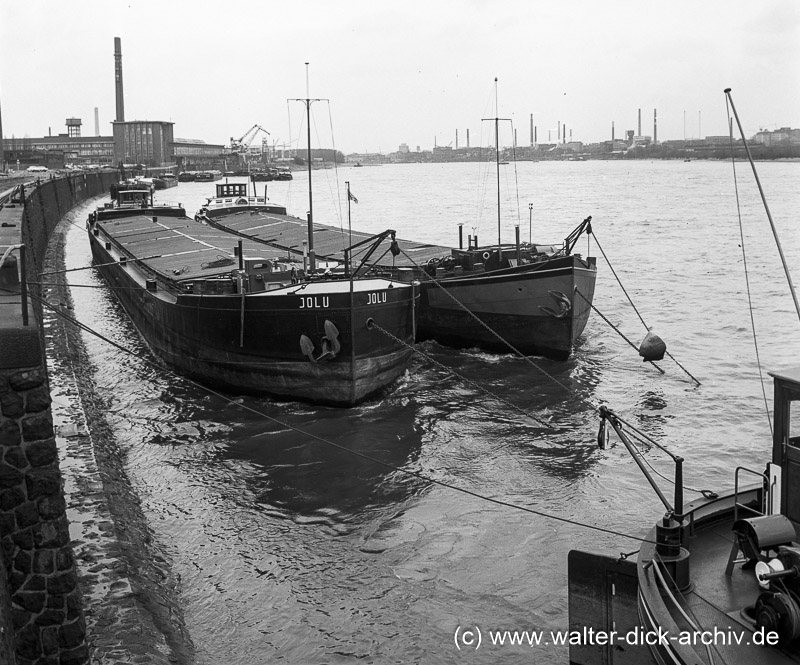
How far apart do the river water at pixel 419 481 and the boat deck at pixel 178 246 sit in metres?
2.80

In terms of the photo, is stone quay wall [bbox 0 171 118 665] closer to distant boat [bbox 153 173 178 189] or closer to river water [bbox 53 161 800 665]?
river water [bbox 53 161 800 665]

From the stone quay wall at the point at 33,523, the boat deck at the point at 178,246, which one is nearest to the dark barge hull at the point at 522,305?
the boat deck at the point at 178,246

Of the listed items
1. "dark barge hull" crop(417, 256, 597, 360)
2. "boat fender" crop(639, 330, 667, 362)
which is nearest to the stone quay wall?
"dark barge hull" crop(417, 256, 597, 360)

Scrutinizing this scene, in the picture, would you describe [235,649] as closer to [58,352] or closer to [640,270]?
[58,352]

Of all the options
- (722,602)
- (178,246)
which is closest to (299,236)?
(178,246)

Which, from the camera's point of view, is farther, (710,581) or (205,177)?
(205,177)

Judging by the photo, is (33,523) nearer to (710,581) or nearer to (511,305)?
(710,581)

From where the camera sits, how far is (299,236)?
39.2 m

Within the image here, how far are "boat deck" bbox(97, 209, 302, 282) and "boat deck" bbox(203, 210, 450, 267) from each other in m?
1.61

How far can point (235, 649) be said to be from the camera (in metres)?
10.4

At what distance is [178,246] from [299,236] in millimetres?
7363

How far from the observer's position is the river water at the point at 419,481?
443 inches

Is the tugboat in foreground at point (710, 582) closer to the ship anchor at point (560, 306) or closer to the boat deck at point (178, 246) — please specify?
the ship anchor at point (560, 306)

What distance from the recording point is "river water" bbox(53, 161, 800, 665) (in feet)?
36.9
